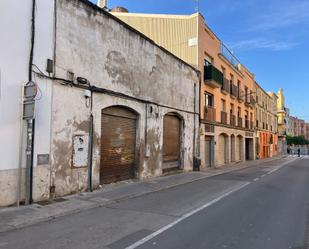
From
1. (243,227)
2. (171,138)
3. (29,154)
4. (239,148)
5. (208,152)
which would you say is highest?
(171,138)

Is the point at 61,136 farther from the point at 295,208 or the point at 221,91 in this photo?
the point at 221,91

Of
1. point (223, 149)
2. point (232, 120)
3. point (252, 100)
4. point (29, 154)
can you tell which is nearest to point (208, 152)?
point (223, 149)

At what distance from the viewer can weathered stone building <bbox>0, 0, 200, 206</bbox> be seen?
10.4 meters

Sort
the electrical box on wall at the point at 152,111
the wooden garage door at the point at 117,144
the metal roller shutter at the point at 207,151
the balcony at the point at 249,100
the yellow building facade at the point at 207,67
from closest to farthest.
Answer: the wooden garage door at the point at 117,144 → the electrical box on wall at the point at 152,111 → the yellow building facade at the point at 207,67 → the metal roller shutter at the point at 207,151 → the balcony at the point at 249,100

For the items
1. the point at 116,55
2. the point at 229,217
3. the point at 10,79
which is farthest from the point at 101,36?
the point at 229,217

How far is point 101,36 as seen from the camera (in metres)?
12.9

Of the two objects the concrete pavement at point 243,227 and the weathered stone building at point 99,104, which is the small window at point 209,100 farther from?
the concrete pavement at point 243,227

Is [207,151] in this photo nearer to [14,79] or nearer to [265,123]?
[14,79]

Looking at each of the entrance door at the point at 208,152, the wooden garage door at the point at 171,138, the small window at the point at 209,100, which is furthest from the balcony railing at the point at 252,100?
the wooden garage door at the point at 171,138

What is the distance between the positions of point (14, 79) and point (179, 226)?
5.56 meters

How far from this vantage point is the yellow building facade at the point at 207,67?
79.7 feet

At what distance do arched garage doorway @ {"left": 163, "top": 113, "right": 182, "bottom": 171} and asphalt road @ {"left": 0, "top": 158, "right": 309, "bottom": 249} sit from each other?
741cm

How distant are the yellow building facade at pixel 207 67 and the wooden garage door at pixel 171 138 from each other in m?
3.79

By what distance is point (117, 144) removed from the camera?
46.3 feet
